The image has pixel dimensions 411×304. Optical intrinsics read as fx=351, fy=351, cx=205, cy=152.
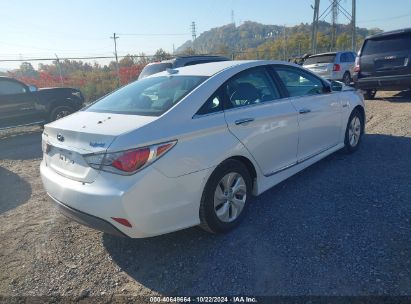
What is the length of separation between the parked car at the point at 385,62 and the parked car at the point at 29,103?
862 cm

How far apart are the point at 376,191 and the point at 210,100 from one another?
2355 millimetres

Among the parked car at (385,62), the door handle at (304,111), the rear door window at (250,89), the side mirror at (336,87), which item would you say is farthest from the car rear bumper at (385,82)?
the rear door window at (250,89)

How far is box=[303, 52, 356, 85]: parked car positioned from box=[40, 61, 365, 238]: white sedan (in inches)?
434

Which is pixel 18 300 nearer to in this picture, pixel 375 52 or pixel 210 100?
pixel 210 100

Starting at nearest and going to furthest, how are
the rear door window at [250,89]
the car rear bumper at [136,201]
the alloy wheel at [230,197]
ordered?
the car rear bumper at [136,201]
the alloy wheel at [230,197]
the rear door window at [250,89]

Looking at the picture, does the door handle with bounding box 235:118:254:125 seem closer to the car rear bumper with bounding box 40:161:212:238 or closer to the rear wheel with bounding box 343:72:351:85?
the car rear bumper with bounding box 40:161:212:238

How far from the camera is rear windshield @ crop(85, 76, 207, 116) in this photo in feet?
10.7

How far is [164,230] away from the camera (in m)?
2.92

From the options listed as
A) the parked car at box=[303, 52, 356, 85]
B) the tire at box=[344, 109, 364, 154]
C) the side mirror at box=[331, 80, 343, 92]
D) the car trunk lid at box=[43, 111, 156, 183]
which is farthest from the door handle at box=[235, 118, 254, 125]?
the parked car at box=[303, 52, 356, 85]

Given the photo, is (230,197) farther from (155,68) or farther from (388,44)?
(388,44)

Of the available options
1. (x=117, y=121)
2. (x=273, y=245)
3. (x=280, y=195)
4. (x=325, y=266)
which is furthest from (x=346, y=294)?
(x=117, y=121)

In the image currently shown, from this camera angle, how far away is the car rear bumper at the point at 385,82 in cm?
917

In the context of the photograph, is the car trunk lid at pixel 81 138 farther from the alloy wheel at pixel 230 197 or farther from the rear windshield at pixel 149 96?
the alloy wheel at pixel 230 197

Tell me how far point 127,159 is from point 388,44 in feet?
30.5
